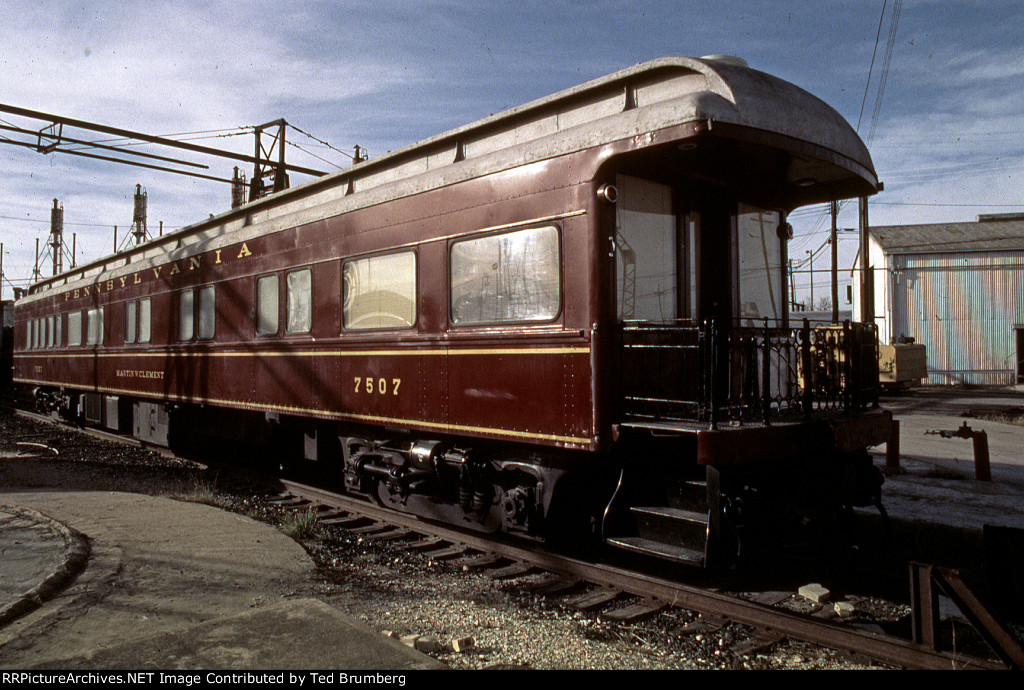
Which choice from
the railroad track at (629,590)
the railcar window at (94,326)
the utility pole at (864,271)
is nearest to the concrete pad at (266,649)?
the railroad track at (629,590)

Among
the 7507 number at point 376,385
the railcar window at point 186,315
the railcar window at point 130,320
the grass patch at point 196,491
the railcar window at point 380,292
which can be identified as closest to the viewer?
the railcar window at point 380,292

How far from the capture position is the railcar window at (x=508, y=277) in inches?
216

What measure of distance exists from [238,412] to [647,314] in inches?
262

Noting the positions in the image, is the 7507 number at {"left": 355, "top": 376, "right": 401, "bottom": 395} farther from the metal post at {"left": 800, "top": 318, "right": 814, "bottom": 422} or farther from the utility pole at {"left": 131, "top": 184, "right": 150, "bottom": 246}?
the utility pole at {"left": 131, "top": 184, "right": 150, "bottom": 246}

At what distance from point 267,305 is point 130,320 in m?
5.58

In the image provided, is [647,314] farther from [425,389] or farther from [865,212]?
[865,212]

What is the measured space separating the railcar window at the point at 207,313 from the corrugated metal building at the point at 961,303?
1151 inches

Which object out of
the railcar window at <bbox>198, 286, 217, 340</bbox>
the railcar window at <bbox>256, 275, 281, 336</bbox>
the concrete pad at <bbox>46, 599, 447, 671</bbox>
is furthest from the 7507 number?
the railcar window at <bbox>198, 286, 217, 340</bbox>

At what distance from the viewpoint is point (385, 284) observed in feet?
23.1

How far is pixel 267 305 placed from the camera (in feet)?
29.3

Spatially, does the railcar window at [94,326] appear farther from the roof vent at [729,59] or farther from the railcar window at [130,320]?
the roof vent at [729,59]

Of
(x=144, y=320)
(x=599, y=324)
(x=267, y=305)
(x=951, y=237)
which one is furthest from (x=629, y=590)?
(x=951, y=237)

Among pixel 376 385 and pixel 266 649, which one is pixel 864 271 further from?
pixel 266 649

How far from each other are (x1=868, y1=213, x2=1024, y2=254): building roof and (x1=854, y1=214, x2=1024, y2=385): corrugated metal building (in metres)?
0.05
